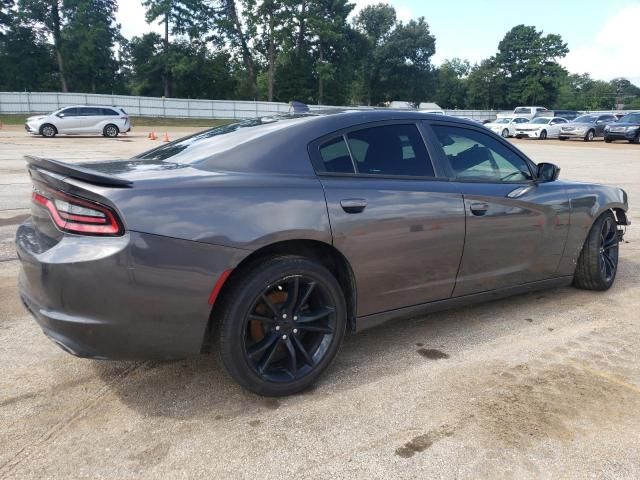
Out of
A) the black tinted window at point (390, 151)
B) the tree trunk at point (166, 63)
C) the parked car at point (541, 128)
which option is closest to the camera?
the black tinted window at point (390, 151)

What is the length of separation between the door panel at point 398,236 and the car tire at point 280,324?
0.71 ft

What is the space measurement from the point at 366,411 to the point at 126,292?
1.32m

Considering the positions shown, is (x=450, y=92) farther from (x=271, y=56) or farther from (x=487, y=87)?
(x=271, y=56)

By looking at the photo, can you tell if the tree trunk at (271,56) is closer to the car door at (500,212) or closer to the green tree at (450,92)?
the green tree at (450,92)

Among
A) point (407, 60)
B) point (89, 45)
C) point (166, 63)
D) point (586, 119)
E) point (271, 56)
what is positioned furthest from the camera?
point (407, 60)

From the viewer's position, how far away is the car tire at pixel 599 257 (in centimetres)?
439

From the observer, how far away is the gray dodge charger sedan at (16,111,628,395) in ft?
7.75

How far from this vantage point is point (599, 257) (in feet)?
14.5

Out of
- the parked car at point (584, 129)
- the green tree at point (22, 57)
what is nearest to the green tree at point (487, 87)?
the parked car at point (584, 129)

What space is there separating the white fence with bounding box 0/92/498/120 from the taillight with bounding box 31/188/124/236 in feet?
110

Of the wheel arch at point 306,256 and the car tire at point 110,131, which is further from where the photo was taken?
the car tire at point 110,131

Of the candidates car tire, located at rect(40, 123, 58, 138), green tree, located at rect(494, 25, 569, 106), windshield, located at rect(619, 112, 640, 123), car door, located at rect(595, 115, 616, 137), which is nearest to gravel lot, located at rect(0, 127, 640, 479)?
car tire, located at rect(40, 123, 58, 138)

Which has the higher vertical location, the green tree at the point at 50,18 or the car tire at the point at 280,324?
the green tree at the point at 50,18

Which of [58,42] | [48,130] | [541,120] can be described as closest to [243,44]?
[58,42]
